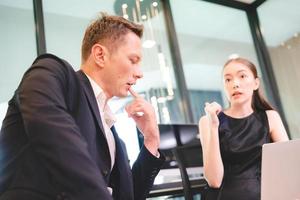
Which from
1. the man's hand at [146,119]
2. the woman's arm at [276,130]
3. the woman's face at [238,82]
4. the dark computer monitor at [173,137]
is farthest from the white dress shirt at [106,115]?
the dark computer monitor at [173,137]

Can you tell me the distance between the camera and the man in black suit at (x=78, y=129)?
64cm

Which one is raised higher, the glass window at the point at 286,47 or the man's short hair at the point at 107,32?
the glass window at the point at 286,47

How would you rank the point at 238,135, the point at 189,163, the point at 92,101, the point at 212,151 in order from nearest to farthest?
the point at 92,101
the point at 212,151
the point at 238,135
the point at 189,163

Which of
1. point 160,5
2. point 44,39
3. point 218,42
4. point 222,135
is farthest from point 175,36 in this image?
point 222,135

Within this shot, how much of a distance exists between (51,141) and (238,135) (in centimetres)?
108

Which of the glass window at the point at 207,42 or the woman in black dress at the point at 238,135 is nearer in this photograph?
the woman in black dress at the point at 238,135

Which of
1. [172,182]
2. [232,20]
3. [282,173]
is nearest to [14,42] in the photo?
[172,182]

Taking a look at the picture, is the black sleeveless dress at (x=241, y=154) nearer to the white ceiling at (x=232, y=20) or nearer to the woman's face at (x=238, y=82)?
the woman's face at (x=238, y=82)

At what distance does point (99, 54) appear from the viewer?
3.55 ft

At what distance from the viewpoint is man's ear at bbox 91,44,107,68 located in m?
1.08

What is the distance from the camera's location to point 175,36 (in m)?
3.66

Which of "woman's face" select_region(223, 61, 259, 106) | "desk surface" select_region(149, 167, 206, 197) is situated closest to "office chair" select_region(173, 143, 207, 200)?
"desk surface" select_region(149, 167, 206, 197)

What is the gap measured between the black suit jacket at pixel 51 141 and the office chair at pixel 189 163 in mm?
1011

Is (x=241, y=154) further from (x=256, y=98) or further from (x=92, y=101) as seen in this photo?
(x=92, y=101)
